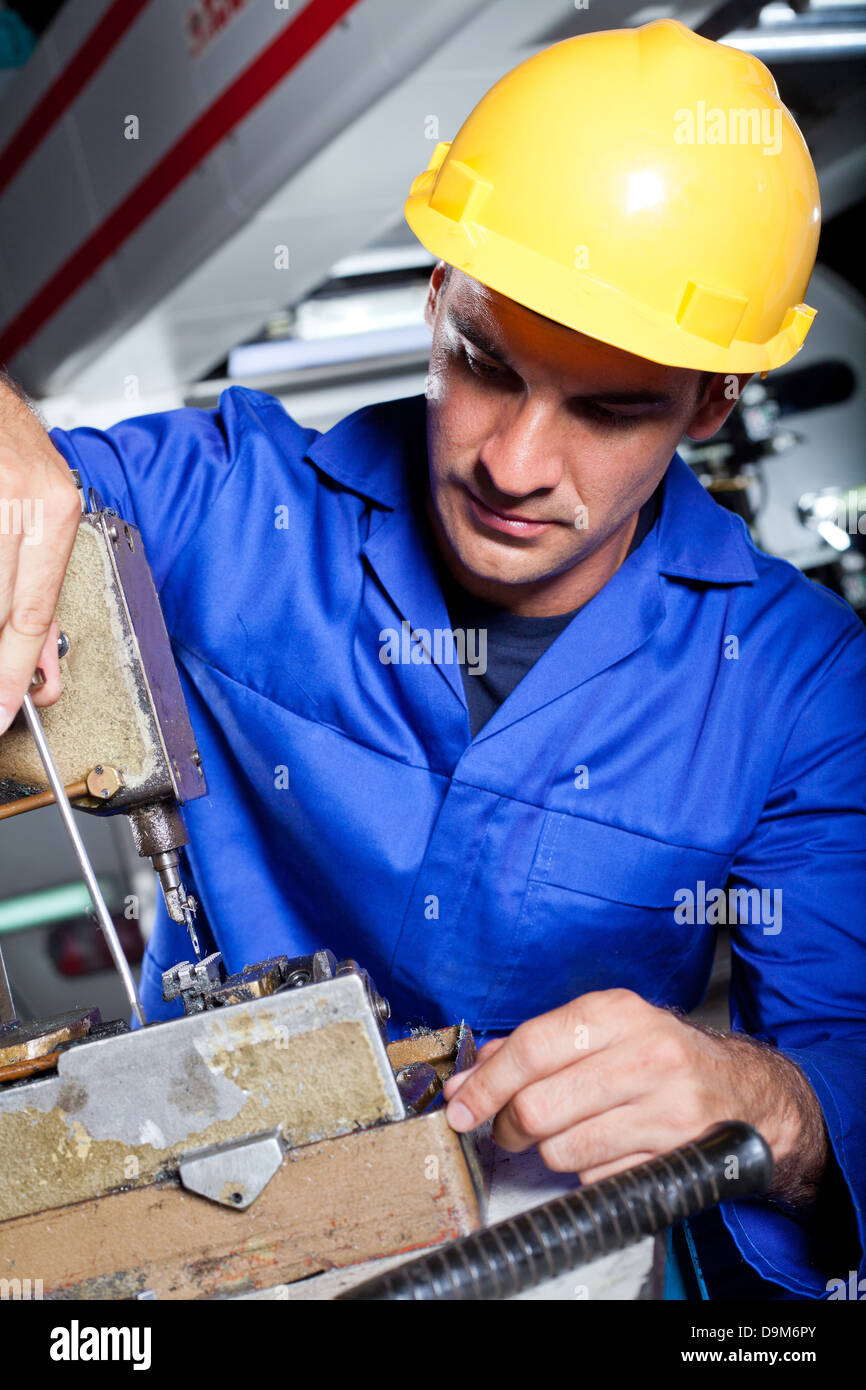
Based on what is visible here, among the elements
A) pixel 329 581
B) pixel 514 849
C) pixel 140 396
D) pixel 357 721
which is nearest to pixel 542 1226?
pixel 514 849

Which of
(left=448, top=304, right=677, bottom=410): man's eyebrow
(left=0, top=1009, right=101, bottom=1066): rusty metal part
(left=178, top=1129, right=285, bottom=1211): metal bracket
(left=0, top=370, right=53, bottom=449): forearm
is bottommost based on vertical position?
(left=178, top=1129, right=285, bottom=1211): metal bracket

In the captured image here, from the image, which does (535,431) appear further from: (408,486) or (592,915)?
(592,915)

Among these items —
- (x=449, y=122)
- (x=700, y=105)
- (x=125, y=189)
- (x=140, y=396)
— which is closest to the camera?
(x=700, y=105)

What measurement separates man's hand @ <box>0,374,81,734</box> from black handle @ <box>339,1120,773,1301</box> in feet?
1.88

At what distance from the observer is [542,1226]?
2.51 feet

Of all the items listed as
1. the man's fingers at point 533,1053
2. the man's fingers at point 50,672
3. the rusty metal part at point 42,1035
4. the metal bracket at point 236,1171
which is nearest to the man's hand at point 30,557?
the man's fingers at point 50,672

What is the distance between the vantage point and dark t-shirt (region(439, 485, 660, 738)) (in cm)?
146

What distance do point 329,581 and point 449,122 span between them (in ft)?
3.26

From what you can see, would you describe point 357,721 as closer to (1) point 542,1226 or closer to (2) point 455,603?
(2) point 455,603

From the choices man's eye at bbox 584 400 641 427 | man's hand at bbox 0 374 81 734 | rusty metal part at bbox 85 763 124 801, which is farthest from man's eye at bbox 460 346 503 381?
rusty metal part at bbox 85 763 124 801

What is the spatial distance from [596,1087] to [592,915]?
0.47 meters
